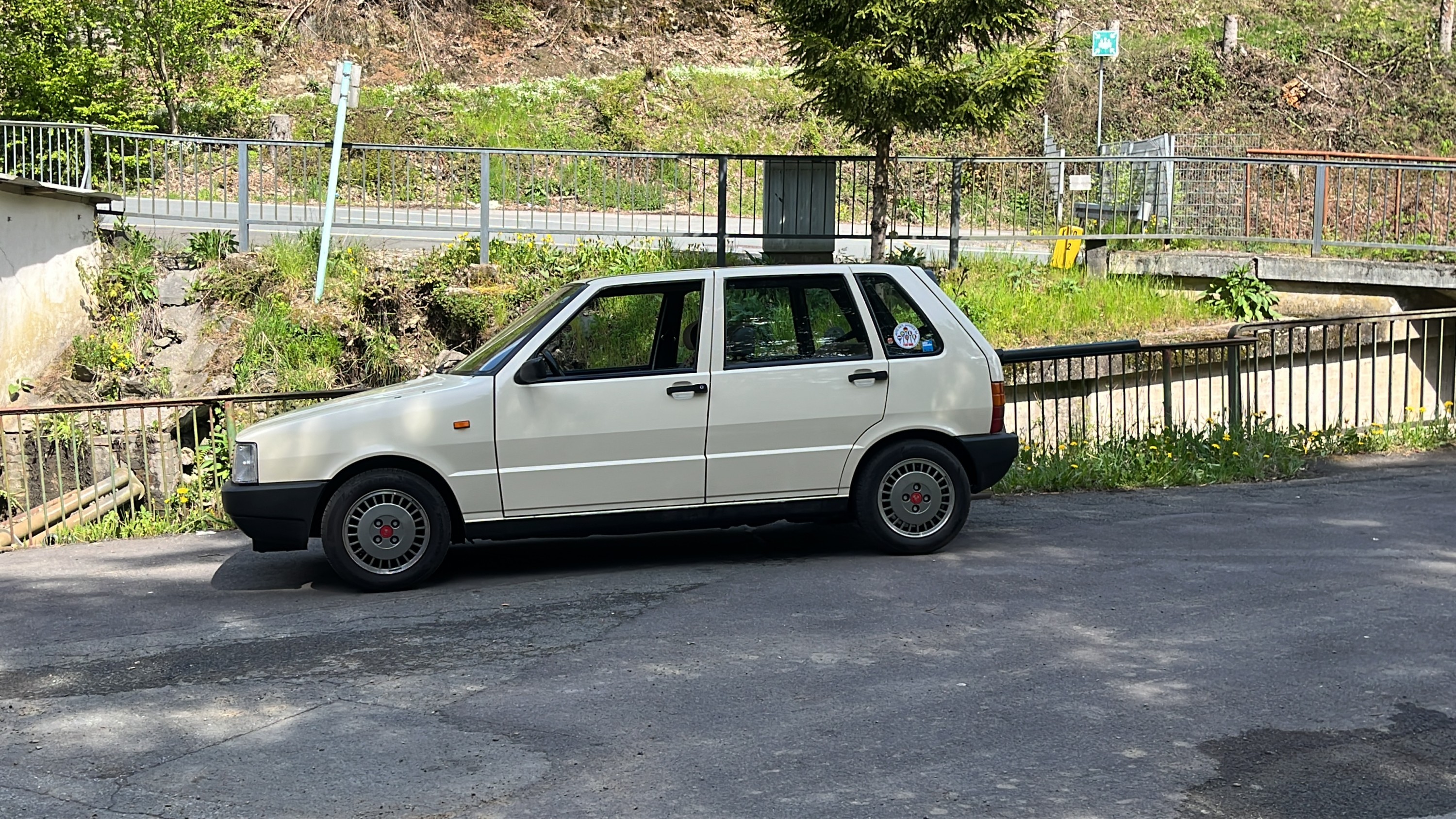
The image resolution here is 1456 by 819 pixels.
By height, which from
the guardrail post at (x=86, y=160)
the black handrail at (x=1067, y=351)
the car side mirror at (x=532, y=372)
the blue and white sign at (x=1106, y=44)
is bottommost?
the car side mirror at (x=532, y=372)

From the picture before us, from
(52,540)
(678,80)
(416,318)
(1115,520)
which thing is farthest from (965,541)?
(678,80)

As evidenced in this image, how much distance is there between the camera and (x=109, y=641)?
669 centimetres

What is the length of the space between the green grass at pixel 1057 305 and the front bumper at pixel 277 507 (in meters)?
9.60

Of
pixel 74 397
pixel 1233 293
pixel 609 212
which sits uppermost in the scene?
pixel 609 212

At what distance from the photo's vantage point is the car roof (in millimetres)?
7984

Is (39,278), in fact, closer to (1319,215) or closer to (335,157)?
(335,157)

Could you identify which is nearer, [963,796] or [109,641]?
[963,796]

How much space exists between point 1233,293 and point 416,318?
32.9 feet

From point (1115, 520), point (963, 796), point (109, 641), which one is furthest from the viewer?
point (1115, 520)

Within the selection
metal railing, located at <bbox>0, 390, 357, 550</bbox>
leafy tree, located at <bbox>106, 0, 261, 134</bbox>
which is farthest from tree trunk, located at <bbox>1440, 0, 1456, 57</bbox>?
metal railing, located at <bbox>0, 390, 357, 550</bbox>

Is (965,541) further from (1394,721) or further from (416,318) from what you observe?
(416,318)

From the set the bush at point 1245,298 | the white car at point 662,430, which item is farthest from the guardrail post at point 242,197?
the bush at point 1245,298

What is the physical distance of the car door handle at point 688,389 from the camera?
307 inches

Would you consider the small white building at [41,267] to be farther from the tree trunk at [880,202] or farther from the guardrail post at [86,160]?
the tree trunk at [880,202]
